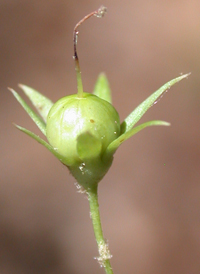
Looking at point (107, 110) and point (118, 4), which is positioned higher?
Answer: point (118, 4)

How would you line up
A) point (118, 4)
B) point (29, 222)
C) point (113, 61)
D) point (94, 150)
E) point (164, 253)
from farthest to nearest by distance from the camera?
point (118, 4) < point (113, 61) < point (29, 222) < point (164, 253) < point (94, 150)

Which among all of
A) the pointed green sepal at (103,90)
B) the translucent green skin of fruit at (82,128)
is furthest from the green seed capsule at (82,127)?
the pointed green sepal at (103,90)

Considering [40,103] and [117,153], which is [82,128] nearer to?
[40,103]

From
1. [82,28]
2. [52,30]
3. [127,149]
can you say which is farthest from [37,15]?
[127,149]

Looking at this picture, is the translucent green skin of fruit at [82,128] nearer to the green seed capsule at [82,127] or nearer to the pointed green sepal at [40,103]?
the green seed capsule at [82,127]


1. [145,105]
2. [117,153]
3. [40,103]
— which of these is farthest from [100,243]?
[117,153]

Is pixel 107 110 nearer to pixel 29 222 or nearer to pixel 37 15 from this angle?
pixel 29 222
